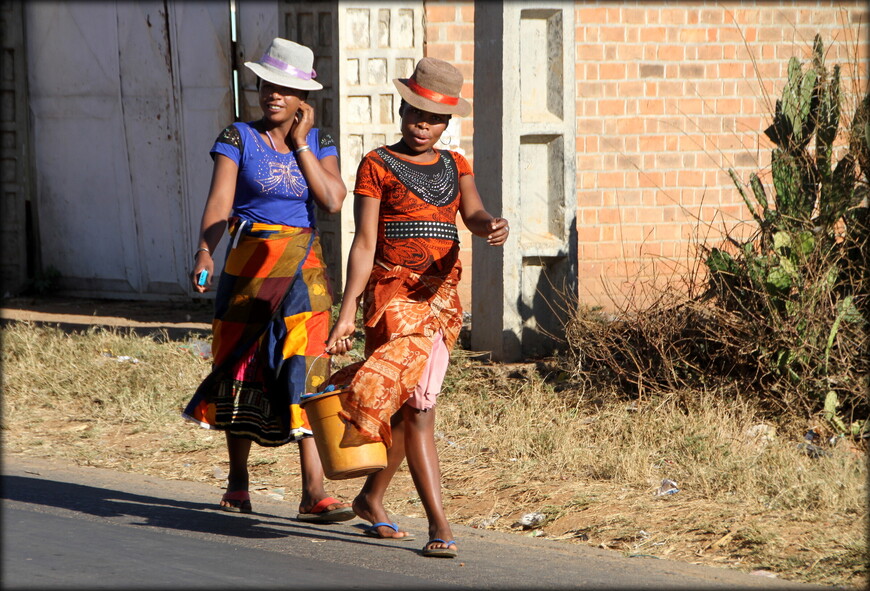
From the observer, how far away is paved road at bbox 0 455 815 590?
4184 mm

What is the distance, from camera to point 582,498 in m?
5.39

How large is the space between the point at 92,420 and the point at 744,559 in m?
4.57

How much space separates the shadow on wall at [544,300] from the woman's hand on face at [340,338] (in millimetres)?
3409

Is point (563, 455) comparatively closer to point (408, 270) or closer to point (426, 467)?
point (426, 467)

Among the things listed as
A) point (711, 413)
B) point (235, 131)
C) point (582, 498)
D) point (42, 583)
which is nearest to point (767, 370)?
point (711, 413)

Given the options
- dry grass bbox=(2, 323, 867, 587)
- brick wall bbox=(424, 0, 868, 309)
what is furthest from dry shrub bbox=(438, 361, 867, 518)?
brick wall bbox=(424, 0, 868, 309)

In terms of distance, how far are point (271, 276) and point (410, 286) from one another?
79 centimetres

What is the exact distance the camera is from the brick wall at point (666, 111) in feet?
31.3

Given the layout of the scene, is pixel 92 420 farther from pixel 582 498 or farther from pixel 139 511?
pixel 582 498

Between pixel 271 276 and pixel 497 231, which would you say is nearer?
pixel 497 231

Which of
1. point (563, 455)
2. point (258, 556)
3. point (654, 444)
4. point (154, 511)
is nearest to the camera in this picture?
point (258, 556)

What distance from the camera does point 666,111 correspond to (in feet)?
31.8

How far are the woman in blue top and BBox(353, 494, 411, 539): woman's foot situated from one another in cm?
18

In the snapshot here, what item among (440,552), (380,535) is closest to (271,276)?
(380,535)
